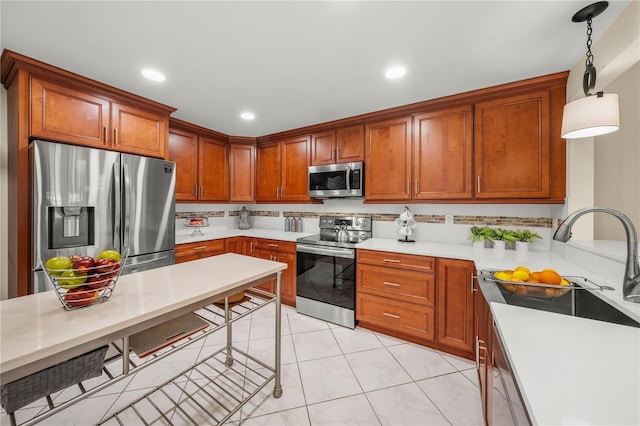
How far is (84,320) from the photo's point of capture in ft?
2.73

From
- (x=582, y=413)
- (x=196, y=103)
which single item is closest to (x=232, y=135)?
(x=196, y=103)

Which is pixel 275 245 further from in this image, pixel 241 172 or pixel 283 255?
pixel 241 172

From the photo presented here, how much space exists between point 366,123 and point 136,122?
2360mm

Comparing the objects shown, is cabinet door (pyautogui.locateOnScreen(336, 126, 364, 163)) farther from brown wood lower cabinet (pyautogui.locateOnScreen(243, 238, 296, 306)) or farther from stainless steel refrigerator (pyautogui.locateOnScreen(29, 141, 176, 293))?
stainless steel refrigerator (pyautogui.locateOnScreen(29, 141, 176, 293))

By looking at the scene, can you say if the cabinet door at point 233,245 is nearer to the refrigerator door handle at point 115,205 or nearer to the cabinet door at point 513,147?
the refrigerator door handle at point 115,205

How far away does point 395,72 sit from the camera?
1916 millimetres

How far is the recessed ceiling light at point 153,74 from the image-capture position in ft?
6.30

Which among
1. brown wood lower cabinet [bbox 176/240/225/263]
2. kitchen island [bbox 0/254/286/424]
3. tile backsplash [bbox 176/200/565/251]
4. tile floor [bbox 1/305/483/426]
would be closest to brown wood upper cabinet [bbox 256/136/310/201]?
tile backsplash [bbox 176/200/565/251]

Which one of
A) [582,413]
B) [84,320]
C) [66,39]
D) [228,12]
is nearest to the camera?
[582,413]

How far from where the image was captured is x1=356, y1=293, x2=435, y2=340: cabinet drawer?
2205 mm

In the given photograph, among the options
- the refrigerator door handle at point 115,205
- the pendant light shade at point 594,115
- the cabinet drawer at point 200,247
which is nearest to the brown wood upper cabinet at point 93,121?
the refrigerator door handle at point 115,205

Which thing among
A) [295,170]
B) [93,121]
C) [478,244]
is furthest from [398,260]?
[93,121]

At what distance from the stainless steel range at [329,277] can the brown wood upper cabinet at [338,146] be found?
816mm

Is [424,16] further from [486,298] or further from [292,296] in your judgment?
[292,296]
